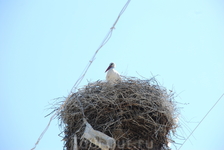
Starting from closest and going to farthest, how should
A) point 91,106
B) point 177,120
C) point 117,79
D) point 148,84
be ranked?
point 91,106
point 177,120
point 148,84
point 117,79

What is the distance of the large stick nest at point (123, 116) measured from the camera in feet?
15.2

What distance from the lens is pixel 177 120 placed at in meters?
Result: 5.26

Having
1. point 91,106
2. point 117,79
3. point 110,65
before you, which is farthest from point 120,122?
point 110,65

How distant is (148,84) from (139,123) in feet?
3.43

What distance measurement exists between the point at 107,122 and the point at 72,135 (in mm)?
569

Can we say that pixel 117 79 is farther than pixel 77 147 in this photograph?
Yes

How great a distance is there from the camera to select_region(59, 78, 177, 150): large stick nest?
4641 mm

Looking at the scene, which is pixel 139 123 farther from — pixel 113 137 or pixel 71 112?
pixel 71 112

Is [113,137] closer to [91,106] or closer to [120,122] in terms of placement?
[120,122]

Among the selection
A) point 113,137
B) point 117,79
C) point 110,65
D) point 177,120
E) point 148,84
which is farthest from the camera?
point 110,65

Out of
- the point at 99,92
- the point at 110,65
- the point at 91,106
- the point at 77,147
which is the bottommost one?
the point at 77,147

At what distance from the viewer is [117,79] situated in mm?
6016

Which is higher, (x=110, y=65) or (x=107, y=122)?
(x=110, y=65)

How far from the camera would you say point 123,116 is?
15.6ft
